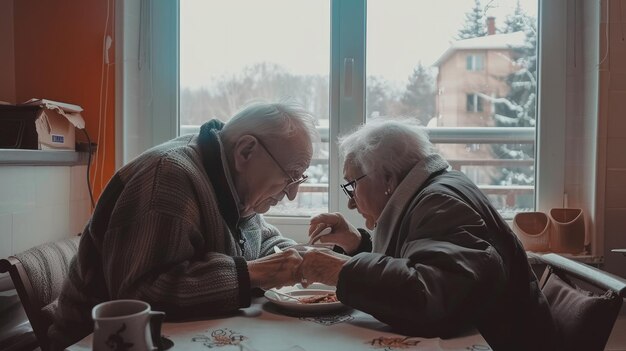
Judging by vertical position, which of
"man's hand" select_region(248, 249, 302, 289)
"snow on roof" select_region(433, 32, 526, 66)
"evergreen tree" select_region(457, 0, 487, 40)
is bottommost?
"man's hand" select_region(248, 249, 302, 289)

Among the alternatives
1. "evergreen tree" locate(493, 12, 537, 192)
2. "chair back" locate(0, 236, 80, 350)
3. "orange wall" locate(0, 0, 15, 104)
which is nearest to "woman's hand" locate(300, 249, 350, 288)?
"chair back" locate(0, 236, 80, 350)

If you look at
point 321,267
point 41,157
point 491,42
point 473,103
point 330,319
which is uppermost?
point 491,42

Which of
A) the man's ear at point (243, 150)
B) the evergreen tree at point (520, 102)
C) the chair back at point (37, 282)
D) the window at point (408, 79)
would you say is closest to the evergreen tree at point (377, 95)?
the window at point (408, 79)

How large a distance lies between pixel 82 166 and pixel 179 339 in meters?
1.42

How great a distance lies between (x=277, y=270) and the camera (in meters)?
1.31

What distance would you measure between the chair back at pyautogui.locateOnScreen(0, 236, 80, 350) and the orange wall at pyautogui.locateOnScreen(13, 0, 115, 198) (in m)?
0.75

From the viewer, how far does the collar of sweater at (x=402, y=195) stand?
141 cm

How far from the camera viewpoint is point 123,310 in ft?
2.76

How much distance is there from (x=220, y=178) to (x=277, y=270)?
278mm

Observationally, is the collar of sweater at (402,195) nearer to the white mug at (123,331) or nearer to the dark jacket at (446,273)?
the dark jacket at (446,273)

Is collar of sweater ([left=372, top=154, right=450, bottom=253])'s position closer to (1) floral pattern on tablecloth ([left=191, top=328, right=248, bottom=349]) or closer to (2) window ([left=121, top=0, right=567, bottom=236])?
(1) floral pattern on tablecloth ([left=191, top=328, right=248, bottom=349])

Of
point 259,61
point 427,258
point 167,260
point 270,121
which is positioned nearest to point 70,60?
point 259,61

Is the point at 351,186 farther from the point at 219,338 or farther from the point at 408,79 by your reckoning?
the point at 408,79

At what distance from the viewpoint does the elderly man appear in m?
1.19
